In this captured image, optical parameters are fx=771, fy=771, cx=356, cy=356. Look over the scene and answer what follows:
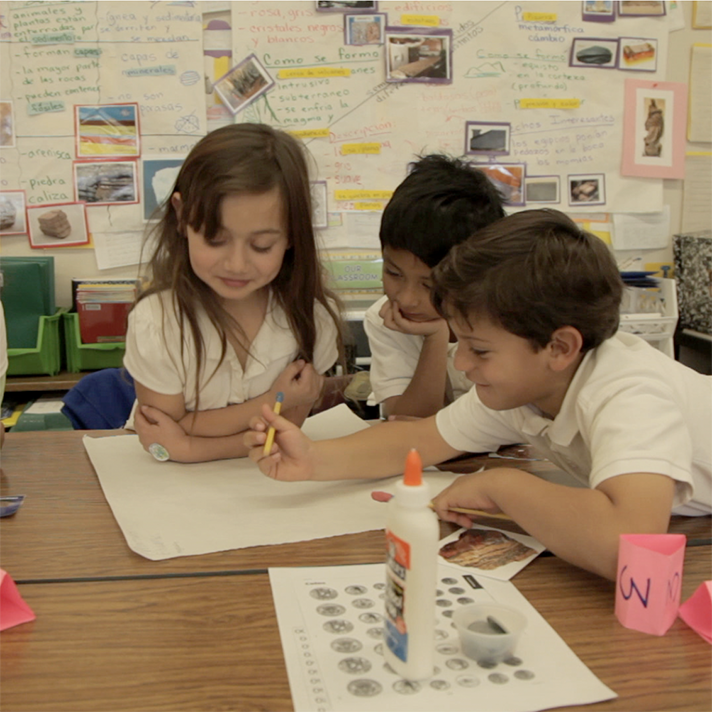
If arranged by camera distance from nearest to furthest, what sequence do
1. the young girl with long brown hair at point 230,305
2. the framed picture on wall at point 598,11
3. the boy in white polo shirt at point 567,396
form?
the boy in white polo shirt at point 567,396
the young girl with long brown hair at point 230,305
the framed picture on wall at point 598,11

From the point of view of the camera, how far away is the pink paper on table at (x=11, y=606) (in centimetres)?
68

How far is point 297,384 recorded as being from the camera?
1.29 metres

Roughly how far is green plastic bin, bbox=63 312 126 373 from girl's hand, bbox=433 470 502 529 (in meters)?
1.73

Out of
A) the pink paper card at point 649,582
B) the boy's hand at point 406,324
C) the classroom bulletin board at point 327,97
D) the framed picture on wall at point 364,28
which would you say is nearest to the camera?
the pink paper card at point 649,582

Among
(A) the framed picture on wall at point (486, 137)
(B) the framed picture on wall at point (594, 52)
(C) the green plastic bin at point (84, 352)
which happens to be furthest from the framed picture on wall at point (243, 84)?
(B) the framed picture on wall at point (594, 52)

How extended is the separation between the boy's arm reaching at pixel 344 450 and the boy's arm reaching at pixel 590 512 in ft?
0.82

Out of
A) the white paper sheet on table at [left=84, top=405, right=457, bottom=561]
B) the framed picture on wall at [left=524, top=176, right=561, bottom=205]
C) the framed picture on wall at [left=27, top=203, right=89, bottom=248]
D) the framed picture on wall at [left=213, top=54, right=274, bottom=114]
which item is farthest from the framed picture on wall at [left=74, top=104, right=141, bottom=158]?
the white paper sheet on table at [left=84, top=405, right=457, bottom=561]

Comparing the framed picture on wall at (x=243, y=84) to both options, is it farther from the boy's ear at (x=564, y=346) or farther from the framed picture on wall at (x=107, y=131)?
the boy's ear at (x=564, y=346)

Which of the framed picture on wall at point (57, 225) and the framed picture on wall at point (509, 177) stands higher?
the framed picture on wall at point (509, 177)

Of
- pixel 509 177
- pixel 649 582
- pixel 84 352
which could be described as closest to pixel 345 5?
pixel 509 177

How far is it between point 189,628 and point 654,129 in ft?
8.84

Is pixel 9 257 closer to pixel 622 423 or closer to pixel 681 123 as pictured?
pixel 622 423

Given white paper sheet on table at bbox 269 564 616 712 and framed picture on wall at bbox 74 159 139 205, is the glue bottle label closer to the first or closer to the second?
white paper sheet on table at bbox 269 564 616 712

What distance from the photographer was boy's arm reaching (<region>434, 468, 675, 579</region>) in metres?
0.76
